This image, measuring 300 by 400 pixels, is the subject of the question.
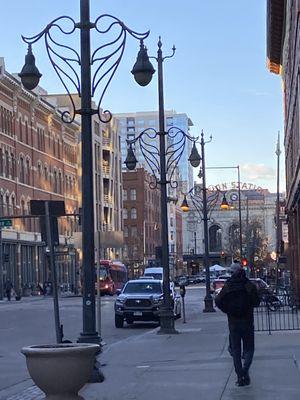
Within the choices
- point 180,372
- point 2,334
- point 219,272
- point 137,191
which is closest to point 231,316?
point 180,372

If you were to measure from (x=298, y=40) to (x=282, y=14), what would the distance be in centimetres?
1339

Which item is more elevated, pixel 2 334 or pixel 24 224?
pixel 24 224

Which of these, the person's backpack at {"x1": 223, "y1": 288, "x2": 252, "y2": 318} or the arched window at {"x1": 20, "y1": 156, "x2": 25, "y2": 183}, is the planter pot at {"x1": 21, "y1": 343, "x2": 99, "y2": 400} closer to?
the person's backpack at {"x1": 223, "y1": 288, "x2": 252, "y2": 318}

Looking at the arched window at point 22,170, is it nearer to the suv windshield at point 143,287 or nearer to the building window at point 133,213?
the suv windshield at point 143,287

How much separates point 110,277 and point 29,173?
1328cm

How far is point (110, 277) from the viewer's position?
71000mm

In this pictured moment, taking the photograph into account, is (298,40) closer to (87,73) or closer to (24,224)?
(87,73)

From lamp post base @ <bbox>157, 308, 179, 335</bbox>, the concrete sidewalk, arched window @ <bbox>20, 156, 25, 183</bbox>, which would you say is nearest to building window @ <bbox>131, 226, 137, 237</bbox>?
arched window @ <bbox>20, 156, 25, 183</bbox>

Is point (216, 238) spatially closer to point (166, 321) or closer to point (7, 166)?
point (7, 166)

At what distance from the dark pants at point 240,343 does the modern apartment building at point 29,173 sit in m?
55.8

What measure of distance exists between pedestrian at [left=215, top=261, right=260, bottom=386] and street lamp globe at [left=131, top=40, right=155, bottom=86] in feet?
11.4

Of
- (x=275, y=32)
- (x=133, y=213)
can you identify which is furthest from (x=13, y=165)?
(x=133, y=213)

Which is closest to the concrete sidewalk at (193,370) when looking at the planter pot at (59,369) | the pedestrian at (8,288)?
the planter pot at (59,369)

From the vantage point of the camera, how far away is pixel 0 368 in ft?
53.4
